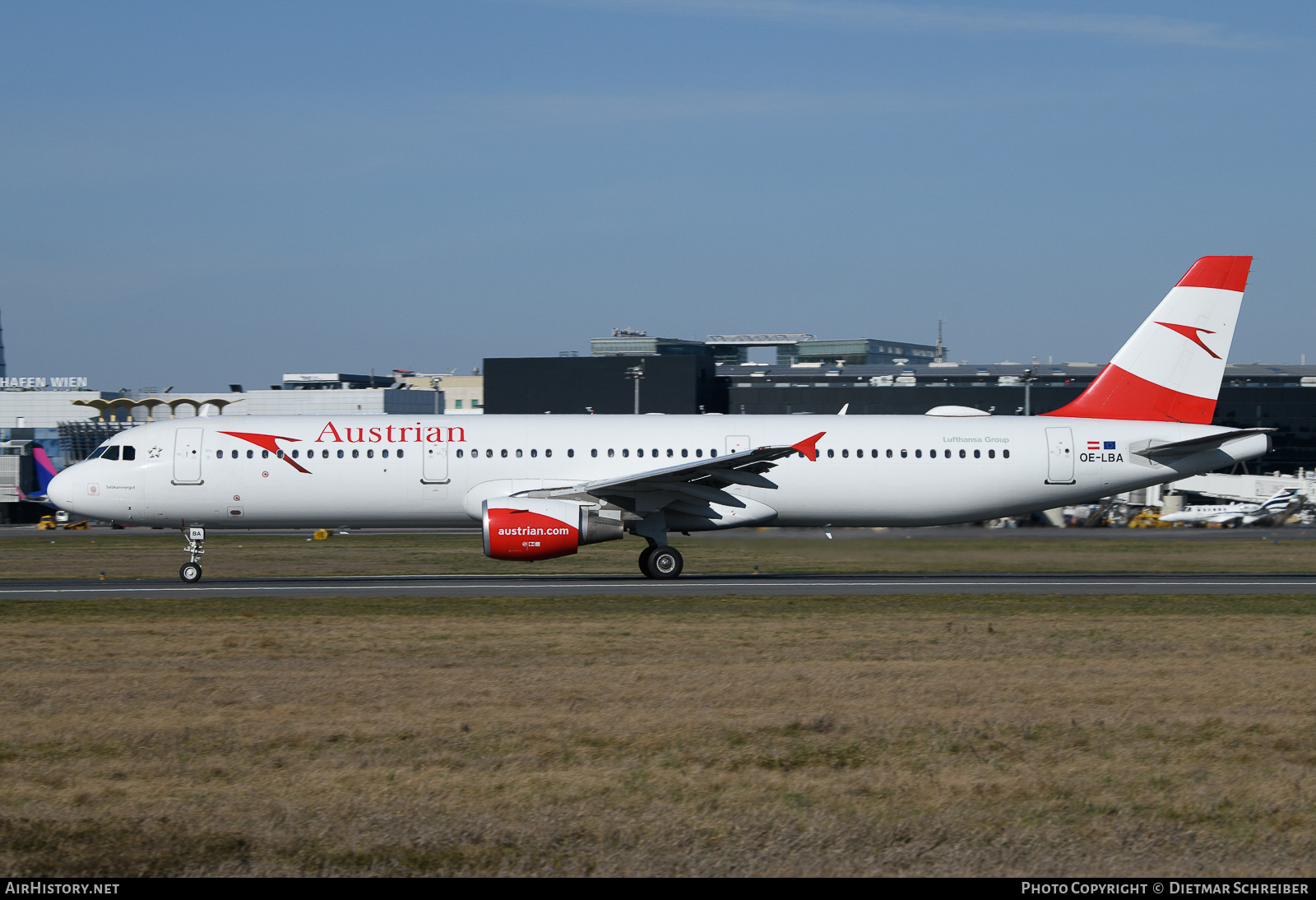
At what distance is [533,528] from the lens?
25.4 meters

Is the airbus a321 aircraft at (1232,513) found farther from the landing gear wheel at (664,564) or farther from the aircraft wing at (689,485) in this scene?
the landing gear wheel at (664,564)

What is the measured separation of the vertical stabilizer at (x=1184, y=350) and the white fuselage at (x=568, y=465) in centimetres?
51

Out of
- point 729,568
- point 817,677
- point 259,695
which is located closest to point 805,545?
point 729,568

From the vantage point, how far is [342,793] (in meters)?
9.07

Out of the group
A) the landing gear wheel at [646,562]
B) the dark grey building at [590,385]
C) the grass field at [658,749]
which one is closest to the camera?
the grass field at [658,749]

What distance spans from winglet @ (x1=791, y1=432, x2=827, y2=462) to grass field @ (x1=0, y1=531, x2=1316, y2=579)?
228 cm

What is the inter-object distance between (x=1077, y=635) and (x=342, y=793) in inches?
478

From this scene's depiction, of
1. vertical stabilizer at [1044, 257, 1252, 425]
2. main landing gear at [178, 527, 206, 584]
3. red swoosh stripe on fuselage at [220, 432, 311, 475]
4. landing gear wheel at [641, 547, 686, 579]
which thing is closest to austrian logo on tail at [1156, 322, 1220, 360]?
vertical stabilizer at [1044, 257, 1252, 425]

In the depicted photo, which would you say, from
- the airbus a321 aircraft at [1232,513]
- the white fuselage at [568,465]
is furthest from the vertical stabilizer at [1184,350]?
the airbus a321 aircraft at [1232,513]

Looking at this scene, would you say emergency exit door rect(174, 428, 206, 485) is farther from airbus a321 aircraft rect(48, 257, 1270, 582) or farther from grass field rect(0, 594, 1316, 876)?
grass field rect(0, 594, 1316, 876)

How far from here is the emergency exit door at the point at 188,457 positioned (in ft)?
89.7

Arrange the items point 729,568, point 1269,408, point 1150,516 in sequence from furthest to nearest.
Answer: point 1269,408, point 1150,516, point 729,568

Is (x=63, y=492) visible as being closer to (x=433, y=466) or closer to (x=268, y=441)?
(x=268, y=441)

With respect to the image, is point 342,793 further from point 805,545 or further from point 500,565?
point 500,565
